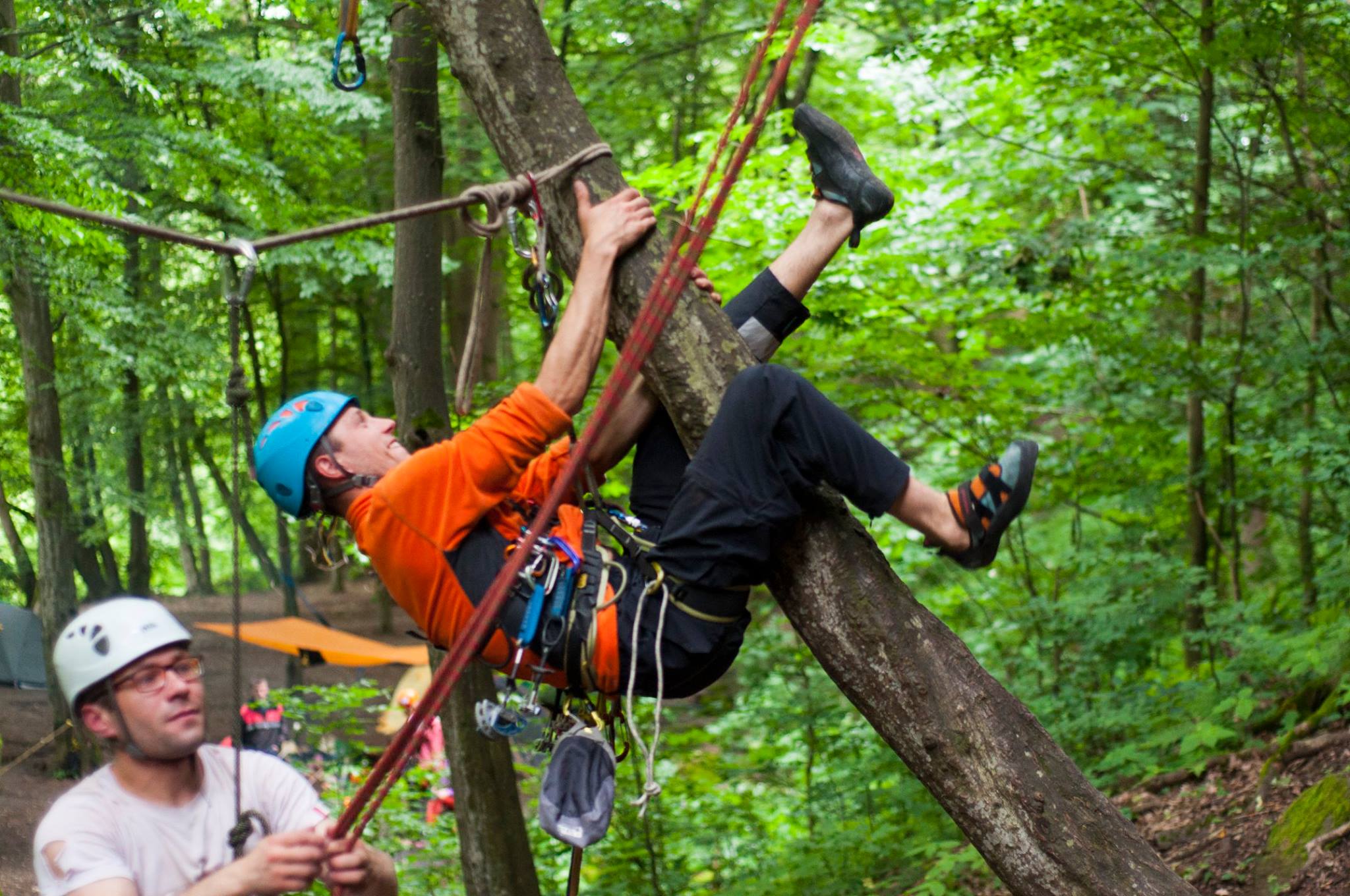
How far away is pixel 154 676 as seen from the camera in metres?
2.03

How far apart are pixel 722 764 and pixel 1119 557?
8.17 feet

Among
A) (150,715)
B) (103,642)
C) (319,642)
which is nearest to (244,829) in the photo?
(150,715)

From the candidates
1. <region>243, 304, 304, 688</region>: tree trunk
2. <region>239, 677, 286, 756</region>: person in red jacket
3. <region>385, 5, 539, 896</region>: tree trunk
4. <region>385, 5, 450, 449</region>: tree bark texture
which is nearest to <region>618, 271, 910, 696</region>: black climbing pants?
<region>385, 5, 539, 896</region>: tree trunk

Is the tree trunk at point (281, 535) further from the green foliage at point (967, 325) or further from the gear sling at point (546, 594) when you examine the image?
the gear sling at point (546, 594)

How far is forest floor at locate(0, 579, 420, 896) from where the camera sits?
4.73 m

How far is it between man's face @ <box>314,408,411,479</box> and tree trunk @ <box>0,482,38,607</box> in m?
4.95

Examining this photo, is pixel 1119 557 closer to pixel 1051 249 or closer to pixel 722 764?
pixel 1051 249

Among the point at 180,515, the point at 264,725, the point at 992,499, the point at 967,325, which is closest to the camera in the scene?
the point at 992,499

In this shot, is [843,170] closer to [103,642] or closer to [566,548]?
[566,548]

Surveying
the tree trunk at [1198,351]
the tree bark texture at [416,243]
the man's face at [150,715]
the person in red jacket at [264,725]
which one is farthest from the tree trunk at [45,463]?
the tree trunk at [1198,351]

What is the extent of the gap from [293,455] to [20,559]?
4991 mm

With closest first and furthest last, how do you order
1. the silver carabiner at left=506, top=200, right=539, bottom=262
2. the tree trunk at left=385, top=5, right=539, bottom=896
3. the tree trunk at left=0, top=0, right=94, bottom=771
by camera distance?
the silver carabiner at left=506, top=200, right=539, bottom=262, the tree trunk at left=385, top=5, right=539, bottom=896, the tree trunk at left=0, top=0, right=94, bottom=771

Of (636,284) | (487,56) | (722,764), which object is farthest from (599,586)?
(722,764)

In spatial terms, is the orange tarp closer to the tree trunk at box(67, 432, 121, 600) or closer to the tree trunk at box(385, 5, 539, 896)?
the tree trunk at box(67, 432, 121, 600)
